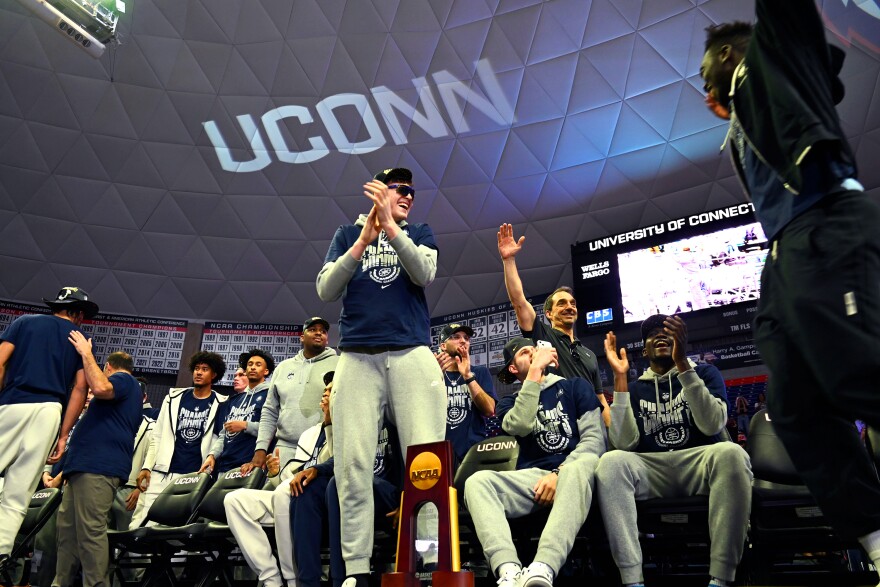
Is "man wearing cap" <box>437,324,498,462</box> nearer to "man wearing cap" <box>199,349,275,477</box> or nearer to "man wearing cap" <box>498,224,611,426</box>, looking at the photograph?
"man wearing cap" <box>498,224,611,426</box>

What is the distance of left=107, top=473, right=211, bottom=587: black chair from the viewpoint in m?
5.29

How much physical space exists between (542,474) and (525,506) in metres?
0.24

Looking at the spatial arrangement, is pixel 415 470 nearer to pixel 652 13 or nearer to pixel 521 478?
pixel 521 478

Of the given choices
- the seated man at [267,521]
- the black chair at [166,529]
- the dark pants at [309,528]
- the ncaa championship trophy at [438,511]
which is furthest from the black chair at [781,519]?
the black chair at [166,529]

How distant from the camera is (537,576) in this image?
2.95 m

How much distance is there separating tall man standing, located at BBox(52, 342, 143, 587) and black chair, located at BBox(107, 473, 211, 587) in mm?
257

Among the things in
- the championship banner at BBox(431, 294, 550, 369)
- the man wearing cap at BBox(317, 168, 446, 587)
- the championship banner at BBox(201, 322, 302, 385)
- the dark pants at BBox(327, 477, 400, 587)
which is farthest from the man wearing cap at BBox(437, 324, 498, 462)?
the championship banner at BBox(201, 322, 302, 385)

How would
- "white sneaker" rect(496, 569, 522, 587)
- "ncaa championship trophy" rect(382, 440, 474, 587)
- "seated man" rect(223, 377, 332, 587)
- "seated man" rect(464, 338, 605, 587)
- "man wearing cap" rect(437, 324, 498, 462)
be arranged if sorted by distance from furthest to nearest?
"man wearing cap" rect(437, 324, 498, 462), "seated man" rect(223, 377, 332, 587), "seated man" rect(464, 338, 605, 587), "white sneaker" rect(496, 569, 522, 587), "ncaa championship trophy" rect(382, 440, 474, 587)

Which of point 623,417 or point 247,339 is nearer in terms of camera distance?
point 623,417

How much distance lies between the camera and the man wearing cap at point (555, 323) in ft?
16.2

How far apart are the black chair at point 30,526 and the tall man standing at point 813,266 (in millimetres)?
6202

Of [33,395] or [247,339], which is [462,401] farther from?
[247,339]

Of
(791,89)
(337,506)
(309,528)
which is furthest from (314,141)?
(791,89)

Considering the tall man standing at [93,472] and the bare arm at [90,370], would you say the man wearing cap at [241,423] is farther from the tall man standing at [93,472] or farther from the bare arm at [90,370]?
the bare arm at [90,370]
